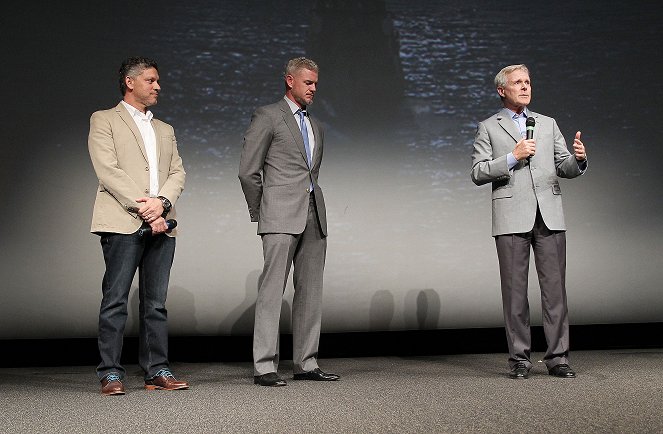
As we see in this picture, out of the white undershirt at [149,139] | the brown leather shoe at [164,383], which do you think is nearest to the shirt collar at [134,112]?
the white undershirt at [149,139]

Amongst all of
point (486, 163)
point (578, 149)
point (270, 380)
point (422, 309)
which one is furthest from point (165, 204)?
point (422, 309)

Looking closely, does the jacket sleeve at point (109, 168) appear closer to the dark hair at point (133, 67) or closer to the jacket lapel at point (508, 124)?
the dark hair at point (133, 67)

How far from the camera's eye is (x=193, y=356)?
463cm

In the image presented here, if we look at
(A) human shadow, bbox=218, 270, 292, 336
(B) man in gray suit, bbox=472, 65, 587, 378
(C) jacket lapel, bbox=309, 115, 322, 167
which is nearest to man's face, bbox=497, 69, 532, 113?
(B) man in gray suit, bbox=472, 65, 587, 378

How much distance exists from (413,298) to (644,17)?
223cm

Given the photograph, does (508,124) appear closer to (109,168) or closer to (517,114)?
(517,114)

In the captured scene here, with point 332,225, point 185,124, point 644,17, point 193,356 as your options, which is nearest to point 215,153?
point 185,124

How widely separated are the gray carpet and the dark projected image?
704 millimetres

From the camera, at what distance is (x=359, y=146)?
4.81 meters

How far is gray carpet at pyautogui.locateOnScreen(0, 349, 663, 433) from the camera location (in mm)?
2547

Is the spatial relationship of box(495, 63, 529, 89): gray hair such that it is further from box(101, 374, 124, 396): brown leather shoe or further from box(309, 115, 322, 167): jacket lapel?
box(101, 374, 124, 396): brown leather shoe

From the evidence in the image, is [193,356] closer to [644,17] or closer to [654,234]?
[654,234]

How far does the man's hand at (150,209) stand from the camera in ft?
10.8

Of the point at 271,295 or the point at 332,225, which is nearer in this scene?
the point at 271,295
